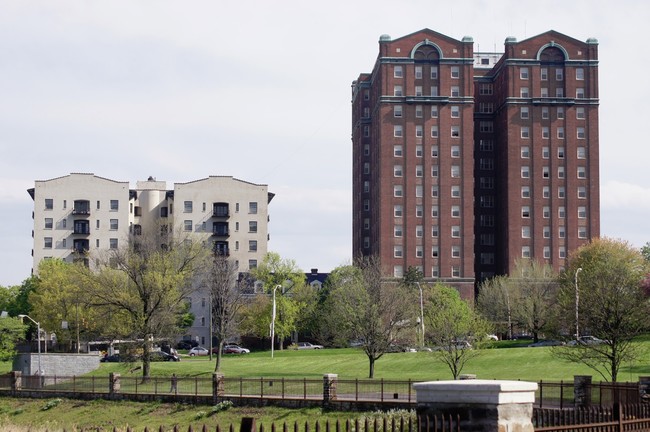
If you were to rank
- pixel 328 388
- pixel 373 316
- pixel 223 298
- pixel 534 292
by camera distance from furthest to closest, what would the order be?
1. pixel 534 292
2. pixel 223 298
3. pixel 373 316
4. pixel 328 388

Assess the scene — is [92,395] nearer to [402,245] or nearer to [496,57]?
[402,245]

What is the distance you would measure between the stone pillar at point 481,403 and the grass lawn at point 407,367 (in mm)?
51076

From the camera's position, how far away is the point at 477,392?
1269cm

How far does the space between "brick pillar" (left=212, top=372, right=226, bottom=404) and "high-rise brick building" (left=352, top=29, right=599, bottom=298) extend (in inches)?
3184

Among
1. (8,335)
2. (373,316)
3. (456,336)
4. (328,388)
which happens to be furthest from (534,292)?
(328,388)

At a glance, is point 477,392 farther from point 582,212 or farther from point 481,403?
point 582,212

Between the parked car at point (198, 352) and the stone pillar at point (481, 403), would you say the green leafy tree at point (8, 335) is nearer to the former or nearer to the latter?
the parked car at point (198, 352)

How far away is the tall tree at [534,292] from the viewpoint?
105 m

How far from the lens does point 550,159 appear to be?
463 feet

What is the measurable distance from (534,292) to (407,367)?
39536 mm

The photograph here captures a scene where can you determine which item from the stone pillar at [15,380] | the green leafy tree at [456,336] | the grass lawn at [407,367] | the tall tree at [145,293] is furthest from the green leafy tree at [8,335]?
the green leafy tree at [456,336]

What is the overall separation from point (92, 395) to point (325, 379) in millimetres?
19282

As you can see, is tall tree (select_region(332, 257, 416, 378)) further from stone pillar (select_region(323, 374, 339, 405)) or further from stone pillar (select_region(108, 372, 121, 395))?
stone pillar (select_region(323, 374, 339, 405))

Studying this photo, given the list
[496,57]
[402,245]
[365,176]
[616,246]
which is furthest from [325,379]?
[496,57]
